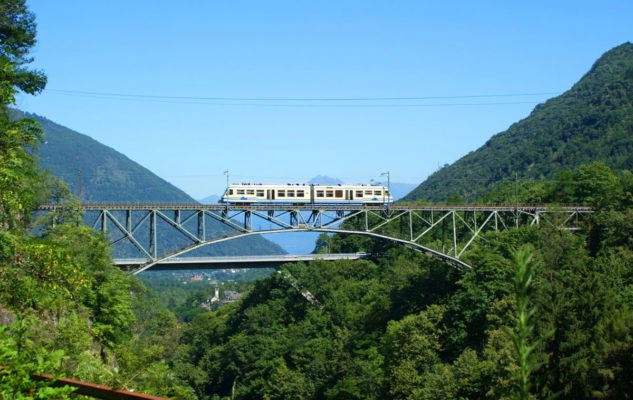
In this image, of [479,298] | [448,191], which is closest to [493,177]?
[448,191]

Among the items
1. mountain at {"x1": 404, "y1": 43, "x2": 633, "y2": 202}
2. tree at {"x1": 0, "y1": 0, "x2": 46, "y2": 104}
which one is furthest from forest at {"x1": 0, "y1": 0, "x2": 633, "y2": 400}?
mountain at {"x1": 404, "y1": 43, "x2": 633, "y2": 202}

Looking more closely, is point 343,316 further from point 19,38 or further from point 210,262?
point 19,38

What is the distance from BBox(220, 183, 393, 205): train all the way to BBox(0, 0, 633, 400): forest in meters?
5.82

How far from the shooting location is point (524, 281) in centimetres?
241

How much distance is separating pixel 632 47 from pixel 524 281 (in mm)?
171646

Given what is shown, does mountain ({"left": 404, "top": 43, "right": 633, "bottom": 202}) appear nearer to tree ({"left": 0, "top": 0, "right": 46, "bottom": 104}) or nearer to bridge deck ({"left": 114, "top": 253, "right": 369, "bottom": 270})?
bridge deck ({"left": 114, "top": 253, "right": 369, "bottom": 270})

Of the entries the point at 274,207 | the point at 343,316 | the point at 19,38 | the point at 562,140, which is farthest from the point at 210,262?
the point at 562,140

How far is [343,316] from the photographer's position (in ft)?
188

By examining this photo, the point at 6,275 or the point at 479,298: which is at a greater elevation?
the point at 6,275

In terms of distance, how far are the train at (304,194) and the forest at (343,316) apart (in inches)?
229

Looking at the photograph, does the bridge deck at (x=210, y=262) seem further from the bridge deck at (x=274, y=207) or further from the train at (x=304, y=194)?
the train at (x=304, y=194)

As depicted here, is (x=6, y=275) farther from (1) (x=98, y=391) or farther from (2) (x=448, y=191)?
(2) (x=448, y=191)

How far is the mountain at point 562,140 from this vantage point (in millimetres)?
103562

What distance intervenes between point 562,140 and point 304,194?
77.5 m
